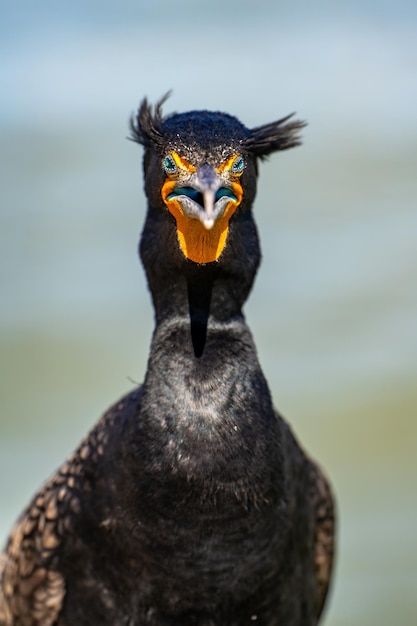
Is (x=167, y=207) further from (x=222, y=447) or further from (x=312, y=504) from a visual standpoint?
(x=312, y=504)

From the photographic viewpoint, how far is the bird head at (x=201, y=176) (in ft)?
21.5

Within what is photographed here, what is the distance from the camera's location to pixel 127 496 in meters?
6.85

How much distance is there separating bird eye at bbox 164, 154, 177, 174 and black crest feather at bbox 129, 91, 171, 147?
0.16 m

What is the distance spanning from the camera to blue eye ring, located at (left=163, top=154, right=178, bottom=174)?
6672mm

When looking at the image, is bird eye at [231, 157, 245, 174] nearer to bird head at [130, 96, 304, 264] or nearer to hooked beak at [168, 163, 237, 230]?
bird head at [130, 96, 304, 264]

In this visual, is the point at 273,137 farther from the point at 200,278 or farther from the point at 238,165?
the point at 200,278

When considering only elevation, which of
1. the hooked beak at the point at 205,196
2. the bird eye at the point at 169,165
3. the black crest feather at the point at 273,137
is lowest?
the hooked beak at the point at 205,196

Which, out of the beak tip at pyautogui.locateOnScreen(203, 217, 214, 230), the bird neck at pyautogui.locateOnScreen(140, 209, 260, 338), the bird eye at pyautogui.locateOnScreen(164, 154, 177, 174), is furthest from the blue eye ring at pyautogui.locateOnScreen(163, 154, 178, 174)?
the beak tip at pyautogui.locateOnScreen(203, 217, 214, 230)

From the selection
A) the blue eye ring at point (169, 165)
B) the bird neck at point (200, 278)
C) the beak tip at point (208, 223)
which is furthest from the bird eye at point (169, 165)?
the beak tip at point (208, 223)

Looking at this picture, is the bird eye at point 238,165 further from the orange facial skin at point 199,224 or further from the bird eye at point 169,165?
the bird eye at point 169,165

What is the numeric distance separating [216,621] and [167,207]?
1.86 m

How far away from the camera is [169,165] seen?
22.0 feet

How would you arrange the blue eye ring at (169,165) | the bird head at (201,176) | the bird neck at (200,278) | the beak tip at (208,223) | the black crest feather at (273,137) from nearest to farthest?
the beak tip at (208,223)
the bird head at (201,176)
the blue eye ring at (169,165)
the bird neck at (200,278)
the black crest feather at (273,137)

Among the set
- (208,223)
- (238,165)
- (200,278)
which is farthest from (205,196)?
(200,278)
